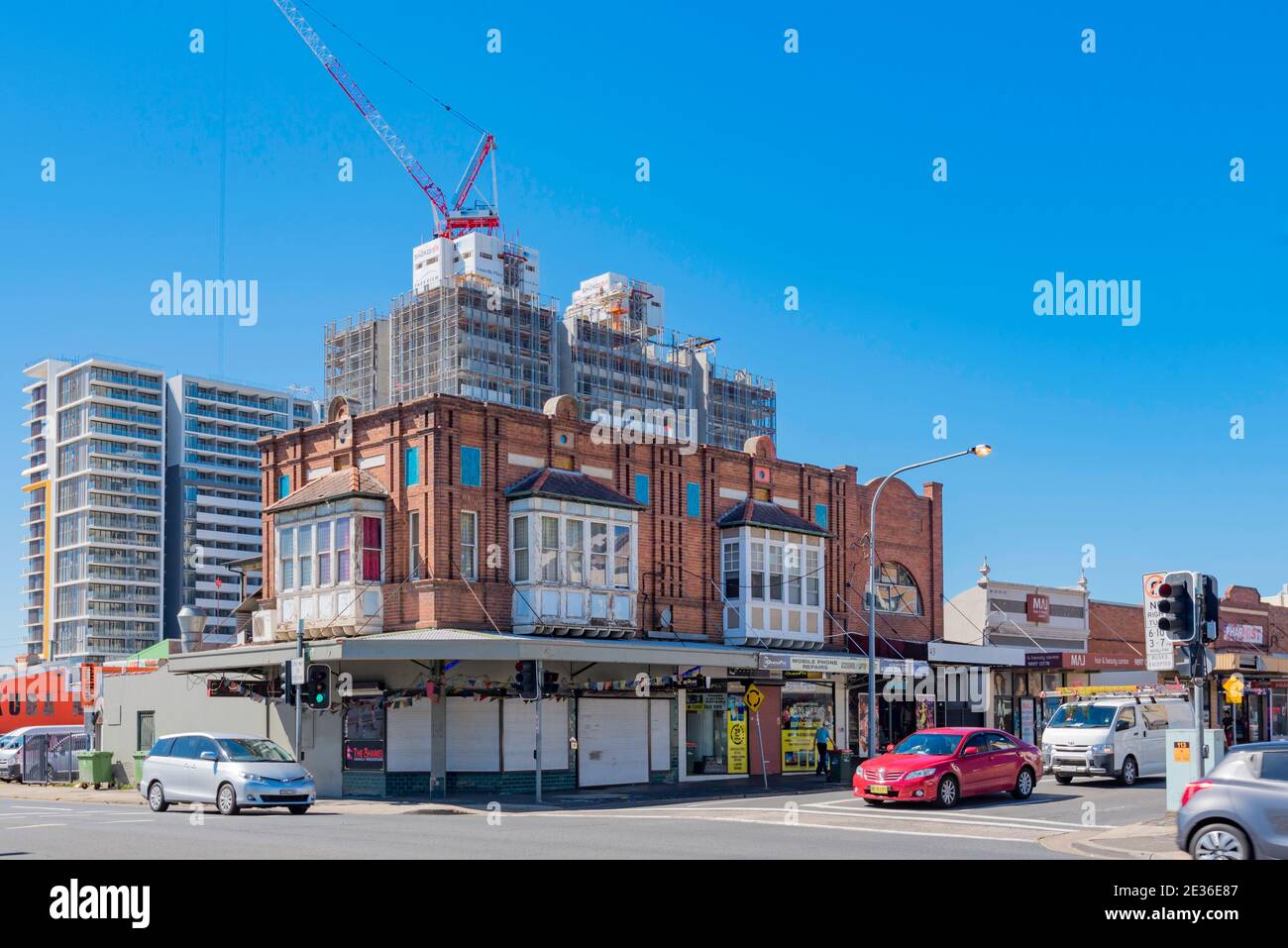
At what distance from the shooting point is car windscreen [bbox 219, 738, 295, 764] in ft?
87.1

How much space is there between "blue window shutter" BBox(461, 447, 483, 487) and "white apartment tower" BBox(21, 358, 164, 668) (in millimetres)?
134567

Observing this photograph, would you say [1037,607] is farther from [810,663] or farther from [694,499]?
[694,499]

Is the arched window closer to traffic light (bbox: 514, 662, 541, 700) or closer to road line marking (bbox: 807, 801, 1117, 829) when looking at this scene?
traffic light (bbox: 514, 662, 541, 700)

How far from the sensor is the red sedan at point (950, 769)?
2633cm

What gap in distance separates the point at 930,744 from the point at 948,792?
4.88ft

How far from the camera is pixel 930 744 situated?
91.2 feet

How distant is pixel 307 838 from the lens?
19.6 meters

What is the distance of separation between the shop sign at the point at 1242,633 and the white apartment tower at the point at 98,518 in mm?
126549

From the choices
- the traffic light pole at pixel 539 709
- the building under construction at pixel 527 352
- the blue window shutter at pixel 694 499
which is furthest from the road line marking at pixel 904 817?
the building under construction at pixel 527 352

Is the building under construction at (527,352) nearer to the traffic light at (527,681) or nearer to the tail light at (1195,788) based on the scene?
the traffic light at (527,681)

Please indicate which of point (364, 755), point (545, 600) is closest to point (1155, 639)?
point (545, 600)

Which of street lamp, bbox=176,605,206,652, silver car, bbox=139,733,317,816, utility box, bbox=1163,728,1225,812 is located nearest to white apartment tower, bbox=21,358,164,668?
street lamp, bbox=176,605,206,652
